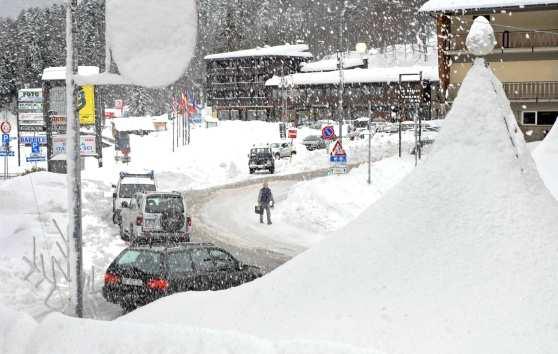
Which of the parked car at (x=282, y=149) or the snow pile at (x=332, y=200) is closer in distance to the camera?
the snow pile at (x=332, y=200)

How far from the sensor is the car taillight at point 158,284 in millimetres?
12938

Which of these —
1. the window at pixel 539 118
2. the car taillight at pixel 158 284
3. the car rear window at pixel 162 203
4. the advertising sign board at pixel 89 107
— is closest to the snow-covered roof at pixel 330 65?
the window at pixel 539 118

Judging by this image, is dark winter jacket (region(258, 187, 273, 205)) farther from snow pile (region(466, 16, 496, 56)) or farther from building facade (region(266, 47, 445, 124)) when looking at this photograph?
building facade (region(266, 47, 445, 124))

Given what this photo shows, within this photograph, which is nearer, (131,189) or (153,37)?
(153,37)

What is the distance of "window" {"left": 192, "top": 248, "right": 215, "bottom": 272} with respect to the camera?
13.4 meters

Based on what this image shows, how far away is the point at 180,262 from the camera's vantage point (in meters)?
13.4

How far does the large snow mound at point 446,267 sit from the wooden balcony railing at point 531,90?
108ft

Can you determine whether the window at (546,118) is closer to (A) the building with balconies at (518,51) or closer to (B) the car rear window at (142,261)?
(A) the building with balconies at (518,51)

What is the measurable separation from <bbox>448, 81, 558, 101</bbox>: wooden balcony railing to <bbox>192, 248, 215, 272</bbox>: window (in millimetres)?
27129

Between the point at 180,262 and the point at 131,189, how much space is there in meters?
15.9

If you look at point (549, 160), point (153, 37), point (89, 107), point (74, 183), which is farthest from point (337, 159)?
point (153, 37)

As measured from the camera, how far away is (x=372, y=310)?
6047 millimetres

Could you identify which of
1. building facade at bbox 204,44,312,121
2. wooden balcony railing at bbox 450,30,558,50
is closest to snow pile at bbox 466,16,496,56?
wooden balcony railing at bbox 450,30,558,50

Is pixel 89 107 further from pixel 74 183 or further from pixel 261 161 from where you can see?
pixel 261 161
